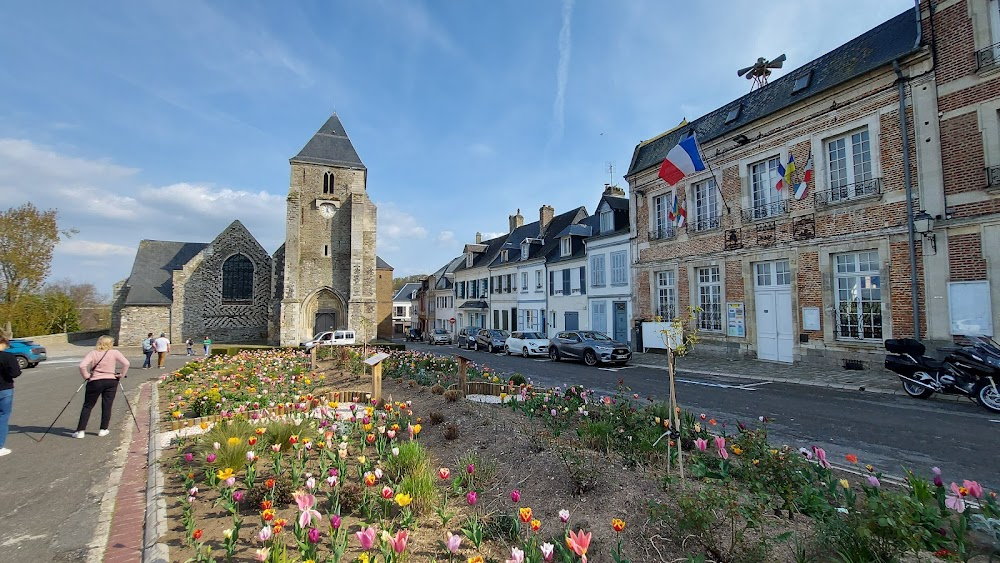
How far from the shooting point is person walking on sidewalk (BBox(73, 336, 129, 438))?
6.43 meters

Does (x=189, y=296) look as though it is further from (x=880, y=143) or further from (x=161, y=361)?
(x=880, y=143)

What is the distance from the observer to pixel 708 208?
17.6m

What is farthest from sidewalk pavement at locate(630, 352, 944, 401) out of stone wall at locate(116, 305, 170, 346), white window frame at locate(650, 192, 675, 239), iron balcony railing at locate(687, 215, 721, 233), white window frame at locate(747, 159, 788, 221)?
stone wall at locate(116, 305, 170, 346)

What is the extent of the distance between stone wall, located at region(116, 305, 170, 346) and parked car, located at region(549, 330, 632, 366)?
100ft

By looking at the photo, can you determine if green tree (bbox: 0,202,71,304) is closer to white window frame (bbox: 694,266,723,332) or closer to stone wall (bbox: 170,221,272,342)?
stone wall (bbox: 170,221,272,342)

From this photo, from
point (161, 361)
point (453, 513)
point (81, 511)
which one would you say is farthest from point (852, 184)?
point (161, 361)

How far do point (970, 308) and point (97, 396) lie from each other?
18.0 metres

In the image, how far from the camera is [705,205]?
17.8m

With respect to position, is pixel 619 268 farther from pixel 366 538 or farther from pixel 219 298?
pixel 219 298

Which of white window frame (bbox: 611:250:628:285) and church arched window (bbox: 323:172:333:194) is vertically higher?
church arched window (bbox: 323:172:333:194)

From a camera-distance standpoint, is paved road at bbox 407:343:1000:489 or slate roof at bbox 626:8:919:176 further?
slate roof at bbox 626:8:919:176

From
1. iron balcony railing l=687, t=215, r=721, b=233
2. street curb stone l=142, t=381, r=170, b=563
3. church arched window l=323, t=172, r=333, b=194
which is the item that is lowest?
street curb stone l=142, t=381, r=170, b=563

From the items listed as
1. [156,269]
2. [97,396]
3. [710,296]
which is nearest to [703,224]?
[710,296]

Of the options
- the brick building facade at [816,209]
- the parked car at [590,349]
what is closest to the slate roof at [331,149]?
the parked car at [590,349]
